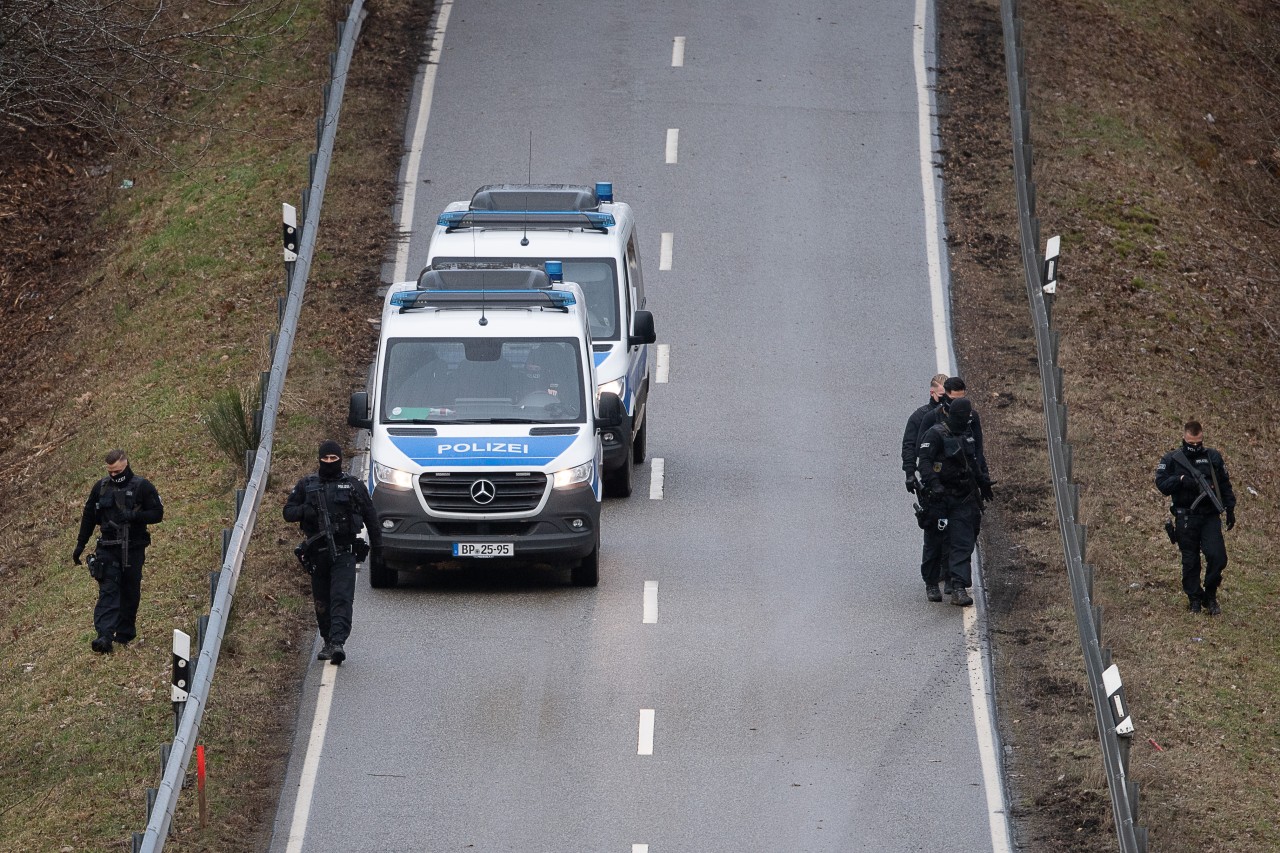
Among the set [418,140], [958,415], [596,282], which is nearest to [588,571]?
[958,415]

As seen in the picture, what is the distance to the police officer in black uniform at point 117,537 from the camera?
1609 cm

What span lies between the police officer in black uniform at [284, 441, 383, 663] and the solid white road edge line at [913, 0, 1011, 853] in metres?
4.99

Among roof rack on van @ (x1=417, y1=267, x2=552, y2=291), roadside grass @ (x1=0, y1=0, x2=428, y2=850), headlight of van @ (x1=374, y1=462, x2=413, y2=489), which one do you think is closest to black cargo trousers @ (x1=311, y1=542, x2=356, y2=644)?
roadside grass @ (x1=0, y1=0, x2=428, y2=850)

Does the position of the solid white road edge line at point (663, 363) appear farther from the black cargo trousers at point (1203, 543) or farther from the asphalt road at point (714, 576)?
the black cargo trousers at point (1203, 543)

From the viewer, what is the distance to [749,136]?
101 ft

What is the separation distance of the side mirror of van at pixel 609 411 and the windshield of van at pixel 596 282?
2648mm

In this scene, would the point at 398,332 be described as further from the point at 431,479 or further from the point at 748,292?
the point at 748,292

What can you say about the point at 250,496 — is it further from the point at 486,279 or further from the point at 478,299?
the point at 486,279

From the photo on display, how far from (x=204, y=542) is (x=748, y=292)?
9702 millimetres

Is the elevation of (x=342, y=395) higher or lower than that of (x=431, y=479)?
lower

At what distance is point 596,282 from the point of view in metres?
20.2

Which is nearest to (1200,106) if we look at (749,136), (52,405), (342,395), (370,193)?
(749,136)

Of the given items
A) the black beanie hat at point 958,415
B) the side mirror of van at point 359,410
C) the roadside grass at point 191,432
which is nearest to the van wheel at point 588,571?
the side mirror of van at point 359,410

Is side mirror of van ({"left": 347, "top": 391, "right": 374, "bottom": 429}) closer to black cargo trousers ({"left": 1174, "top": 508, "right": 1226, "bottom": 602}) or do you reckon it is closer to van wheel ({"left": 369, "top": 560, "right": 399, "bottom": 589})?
van wheel ({"left": 369, "top": 560, "right": 399, "bottom": 589})
